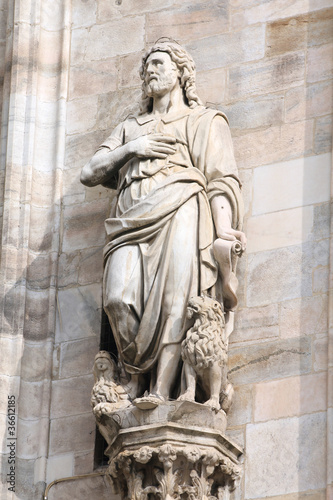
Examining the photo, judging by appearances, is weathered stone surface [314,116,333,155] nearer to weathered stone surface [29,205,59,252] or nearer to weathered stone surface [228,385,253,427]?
weathered stone surface [228,385,253,427]

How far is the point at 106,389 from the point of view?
8.98 metres

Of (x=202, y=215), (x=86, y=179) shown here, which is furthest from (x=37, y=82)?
(x=202, y=215)

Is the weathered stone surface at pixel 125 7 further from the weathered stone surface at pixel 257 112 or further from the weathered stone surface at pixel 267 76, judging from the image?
the weathered stone surface at pixel 257 112

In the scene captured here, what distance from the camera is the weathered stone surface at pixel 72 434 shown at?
948 centimetres

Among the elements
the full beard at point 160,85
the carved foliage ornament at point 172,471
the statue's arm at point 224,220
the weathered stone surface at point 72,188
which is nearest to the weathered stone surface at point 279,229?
the statue's arm at point 224,220

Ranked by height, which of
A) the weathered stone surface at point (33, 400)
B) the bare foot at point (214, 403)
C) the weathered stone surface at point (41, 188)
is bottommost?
the bare foot at point (214, 403)

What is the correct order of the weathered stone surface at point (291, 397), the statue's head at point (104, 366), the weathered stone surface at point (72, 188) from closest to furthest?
the weathered stone surface at point (291, 397) → the statue's head at point (104, 366) → the weathered stone surface at point (72, 188)

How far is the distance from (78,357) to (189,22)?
7.13 ft

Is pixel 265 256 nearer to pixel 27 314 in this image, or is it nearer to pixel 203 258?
pixel 203 258

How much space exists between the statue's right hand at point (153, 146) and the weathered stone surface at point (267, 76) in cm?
77

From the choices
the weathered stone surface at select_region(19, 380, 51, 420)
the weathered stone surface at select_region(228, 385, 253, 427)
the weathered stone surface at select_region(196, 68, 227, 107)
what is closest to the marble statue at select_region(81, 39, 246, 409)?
the weathered stone surface at select_region(228, 385, 253, 427)

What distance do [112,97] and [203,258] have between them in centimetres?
173

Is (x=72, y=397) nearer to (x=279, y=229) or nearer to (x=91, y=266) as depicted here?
(x=91, y=266)

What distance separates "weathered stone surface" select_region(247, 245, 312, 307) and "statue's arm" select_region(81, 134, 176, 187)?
798 millimetres
